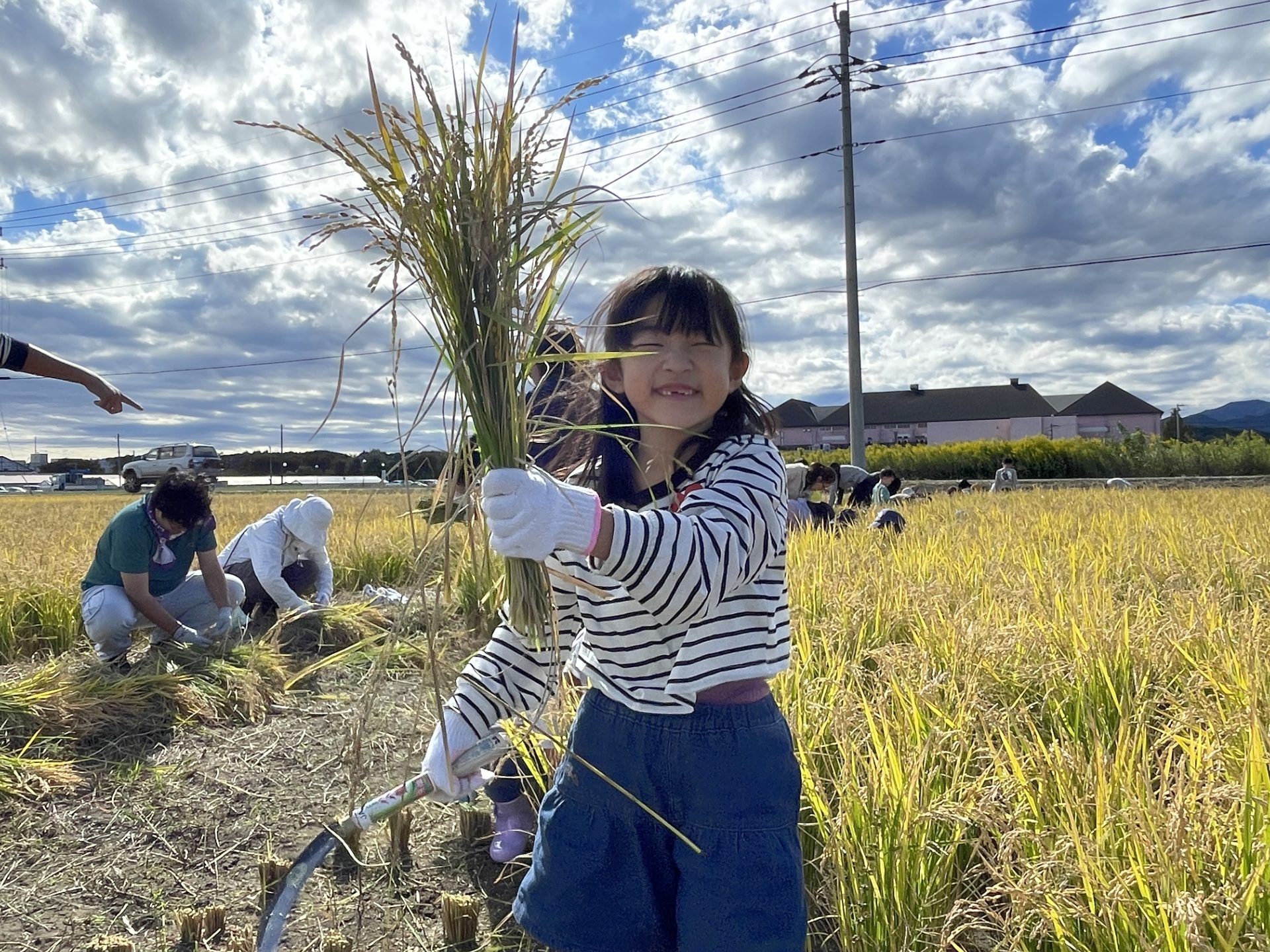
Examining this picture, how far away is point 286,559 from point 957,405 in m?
50.4

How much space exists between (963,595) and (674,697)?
239 cm

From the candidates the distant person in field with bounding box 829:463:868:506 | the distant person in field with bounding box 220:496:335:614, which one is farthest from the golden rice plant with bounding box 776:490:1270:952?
the distant person in field with bounding box 829:463:868:506

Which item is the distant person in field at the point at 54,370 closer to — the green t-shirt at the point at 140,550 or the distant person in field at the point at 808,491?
the green t-shirt at the point at 140,550

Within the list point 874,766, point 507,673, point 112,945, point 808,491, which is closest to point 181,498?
point 112,945

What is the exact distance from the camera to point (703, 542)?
1.09 metres

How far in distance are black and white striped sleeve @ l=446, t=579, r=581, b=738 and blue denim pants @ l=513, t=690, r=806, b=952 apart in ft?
0.57

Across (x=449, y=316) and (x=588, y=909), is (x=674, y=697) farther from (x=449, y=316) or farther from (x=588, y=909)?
(x=449, y=316)

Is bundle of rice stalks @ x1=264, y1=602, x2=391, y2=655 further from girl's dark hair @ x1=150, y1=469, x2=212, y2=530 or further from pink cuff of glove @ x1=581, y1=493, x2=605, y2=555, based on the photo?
pink cuff of glove @ x1=581, y1=493, x2=605, y2=555

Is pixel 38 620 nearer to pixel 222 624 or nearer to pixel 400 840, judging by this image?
pixel 222 624

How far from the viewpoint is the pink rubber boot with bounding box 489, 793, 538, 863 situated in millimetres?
2076

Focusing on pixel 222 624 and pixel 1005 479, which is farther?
pixel 1005 479

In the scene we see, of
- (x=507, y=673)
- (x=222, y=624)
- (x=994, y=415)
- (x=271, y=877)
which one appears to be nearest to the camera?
(x=507, y=673)

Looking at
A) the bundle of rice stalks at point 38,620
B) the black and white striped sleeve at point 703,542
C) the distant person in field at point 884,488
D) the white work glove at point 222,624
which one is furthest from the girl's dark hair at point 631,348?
the distant person in field at point 884,488

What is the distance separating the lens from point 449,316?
110 cm
